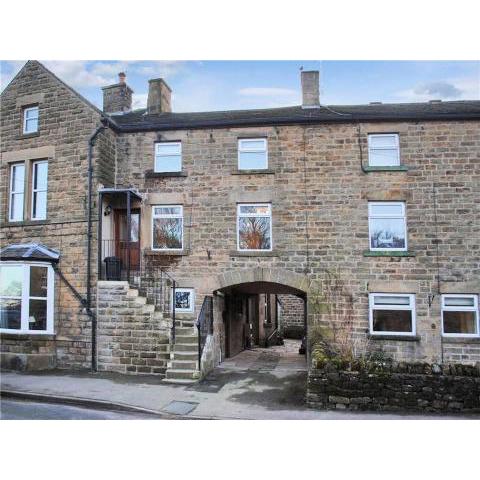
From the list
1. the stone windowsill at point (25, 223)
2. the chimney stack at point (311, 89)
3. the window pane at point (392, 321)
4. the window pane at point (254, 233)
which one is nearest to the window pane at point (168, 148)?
the window pane at point (254, 233)

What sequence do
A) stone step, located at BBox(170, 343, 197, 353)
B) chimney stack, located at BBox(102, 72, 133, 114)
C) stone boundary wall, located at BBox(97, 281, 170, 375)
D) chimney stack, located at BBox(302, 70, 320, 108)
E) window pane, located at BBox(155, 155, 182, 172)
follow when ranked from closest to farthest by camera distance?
stone step, located at BBox(170, 343, 197, 353)
stone boundary wall, located at BBox(97, 281, 170, 375)
window pane, located at BBox(155, 155, 182, 172)
chimney stack, located at BBox(302, 70, 320, 108)
chimney stack, located at BBox(102, 72, 133, 114)

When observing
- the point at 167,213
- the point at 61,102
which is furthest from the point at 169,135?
the point at 61,102

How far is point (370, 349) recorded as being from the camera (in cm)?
1166

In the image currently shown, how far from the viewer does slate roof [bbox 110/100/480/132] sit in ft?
40.0

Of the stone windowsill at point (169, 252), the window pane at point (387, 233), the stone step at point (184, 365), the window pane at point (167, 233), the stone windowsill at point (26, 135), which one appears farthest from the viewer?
the stone windowsill at point (26, 135)

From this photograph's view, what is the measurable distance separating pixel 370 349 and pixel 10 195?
11.4m

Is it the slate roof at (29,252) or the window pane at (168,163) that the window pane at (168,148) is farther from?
the slate roof at (29,252)

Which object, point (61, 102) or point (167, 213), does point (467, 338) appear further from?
point (61, 102)

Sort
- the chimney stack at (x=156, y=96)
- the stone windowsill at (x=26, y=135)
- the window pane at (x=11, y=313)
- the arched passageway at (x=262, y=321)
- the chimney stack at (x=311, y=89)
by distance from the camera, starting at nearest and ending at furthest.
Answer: the window pane at (x=11, y=313) → the arched passageway at (x=262, y=321) → the stone windowsill at (x=26, y=135) → the chimney stack at (x=311, y=89) → the chimney stack at (x=156, y=96)

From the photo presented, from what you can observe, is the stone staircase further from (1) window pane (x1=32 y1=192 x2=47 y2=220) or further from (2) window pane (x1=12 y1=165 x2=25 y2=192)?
(2) window pane (x1=12 y1=165 x2=25 y2=192)

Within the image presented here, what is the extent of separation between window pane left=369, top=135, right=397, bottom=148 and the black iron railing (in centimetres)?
642

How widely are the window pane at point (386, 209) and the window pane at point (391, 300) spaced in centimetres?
233

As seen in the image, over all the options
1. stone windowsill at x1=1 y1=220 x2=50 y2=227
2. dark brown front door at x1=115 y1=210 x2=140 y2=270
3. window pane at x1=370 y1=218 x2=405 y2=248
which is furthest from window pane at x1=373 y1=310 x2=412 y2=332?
stone windowsill at x1=1 y1=220 x2=50 y2=227

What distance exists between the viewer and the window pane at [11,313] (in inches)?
465
